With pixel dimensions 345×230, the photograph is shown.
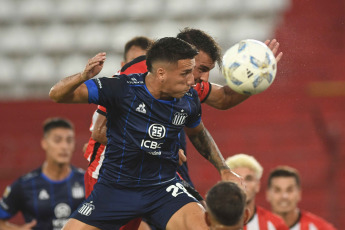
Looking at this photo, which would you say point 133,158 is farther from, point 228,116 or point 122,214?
point 228,116

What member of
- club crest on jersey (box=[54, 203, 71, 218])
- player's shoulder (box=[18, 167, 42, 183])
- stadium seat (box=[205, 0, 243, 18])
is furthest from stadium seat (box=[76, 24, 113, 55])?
club crest on jersey (box=[54, 203, 71, 218])

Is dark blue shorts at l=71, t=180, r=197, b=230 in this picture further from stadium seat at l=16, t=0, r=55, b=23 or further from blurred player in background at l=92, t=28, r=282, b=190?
stadium seat at l=16, t=0, r=55, b=23

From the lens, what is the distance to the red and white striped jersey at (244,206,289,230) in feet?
21.5

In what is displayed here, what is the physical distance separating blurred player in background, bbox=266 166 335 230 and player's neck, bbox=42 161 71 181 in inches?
94.1

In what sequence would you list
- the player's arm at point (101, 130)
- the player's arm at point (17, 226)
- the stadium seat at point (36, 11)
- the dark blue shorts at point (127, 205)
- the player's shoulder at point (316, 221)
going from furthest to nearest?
the stadium seat at point (36, 11) < the player's arm at point (17, 226) < the player's shoulder at point (316, 221) < the player's arm at point (101, 130) < the dark blue shorts at point (127, 205)

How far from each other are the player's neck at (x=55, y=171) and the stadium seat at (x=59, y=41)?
15.4ft

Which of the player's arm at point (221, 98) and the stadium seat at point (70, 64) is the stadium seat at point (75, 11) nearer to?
the stadium seat at point (70, 64)

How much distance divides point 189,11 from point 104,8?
1590 millimetres

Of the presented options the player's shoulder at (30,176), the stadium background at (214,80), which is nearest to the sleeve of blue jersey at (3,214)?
the player's shoulder at (30,176)

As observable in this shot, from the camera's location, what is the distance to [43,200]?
769cm

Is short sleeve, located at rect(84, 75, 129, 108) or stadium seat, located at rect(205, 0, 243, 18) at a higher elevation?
stadium seat, located at rect(205, 0, 243, 18)

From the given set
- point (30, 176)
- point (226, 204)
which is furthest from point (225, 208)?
point (30, 176)

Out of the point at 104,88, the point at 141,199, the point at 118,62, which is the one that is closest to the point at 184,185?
the point at 141,199

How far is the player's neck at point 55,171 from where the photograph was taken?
26.0 feet
